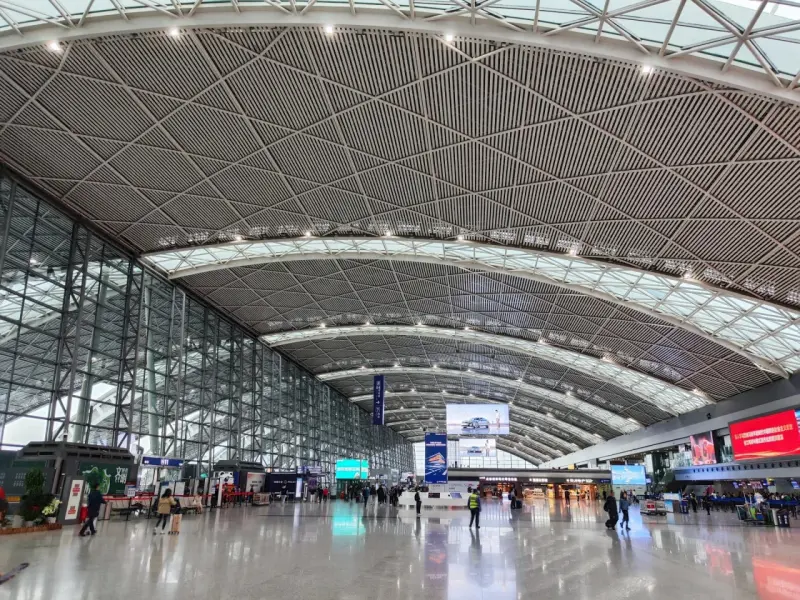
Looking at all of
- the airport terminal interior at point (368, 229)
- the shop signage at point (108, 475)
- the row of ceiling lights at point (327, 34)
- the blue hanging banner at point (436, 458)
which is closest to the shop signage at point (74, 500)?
the airport terminal interior at point (368, 229)

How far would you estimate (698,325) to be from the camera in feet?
107

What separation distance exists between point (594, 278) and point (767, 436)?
57.5 feet

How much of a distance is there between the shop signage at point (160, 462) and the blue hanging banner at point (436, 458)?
18.4m

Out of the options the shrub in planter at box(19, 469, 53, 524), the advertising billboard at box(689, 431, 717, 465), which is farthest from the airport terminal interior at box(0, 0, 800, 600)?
the advertising billboard at box(689, 431, 717, 465)

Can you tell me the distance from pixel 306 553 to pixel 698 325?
95.1 ft

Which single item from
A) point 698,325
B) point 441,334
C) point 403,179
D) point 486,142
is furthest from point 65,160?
point 698,325

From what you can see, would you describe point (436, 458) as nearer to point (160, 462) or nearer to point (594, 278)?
point (594, 278)

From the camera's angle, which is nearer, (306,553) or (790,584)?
(790,584)

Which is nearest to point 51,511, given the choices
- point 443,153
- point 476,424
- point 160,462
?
point 160,462

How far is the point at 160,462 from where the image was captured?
3072 centimetres

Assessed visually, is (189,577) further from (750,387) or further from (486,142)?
(750,387)

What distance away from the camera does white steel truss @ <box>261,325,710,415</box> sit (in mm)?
44469

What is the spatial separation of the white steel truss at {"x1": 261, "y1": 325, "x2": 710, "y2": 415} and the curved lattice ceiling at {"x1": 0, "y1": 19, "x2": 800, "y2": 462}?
1060 cm

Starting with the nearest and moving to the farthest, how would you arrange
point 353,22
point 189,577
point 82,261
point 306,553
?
point 189,577
point 306,553
point 353,22
point 82,261
